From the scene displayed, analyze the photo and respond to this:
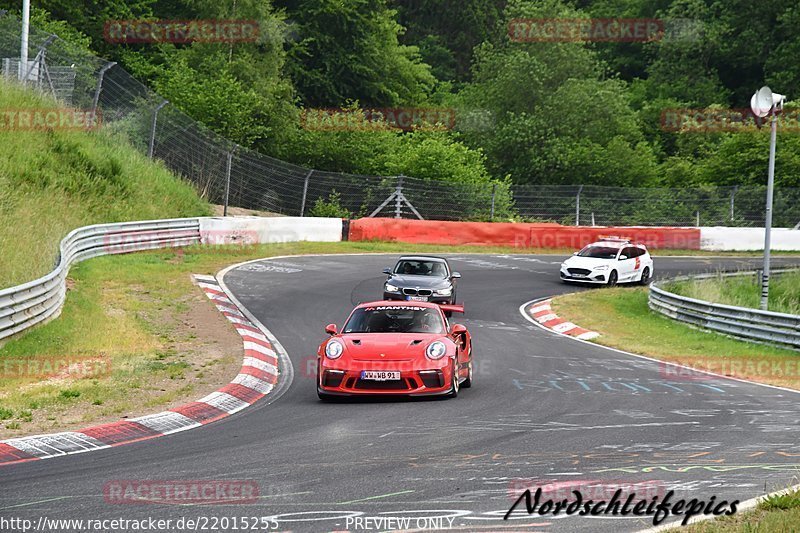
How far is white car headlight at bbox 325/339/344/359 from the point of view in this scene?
42.7 feet

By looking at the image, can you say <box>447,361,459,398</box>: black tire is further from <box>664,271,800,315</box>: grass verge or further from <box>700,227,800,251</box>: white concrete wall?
<box>700,227,800,251</box>: white concrete wall

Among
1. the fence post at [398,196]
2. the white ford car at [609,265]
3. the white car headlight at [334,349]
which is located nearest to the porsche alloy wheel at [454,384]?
the white car headlight at [334,349]

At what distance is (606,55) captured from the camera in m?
81.8

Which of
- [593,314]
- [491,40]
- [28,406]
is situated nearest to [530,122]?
[491,40]

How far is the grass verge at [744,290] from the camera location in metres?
25.5

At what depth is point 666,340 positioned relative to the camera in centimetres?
2116

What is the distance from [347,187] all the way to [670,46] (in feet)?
142

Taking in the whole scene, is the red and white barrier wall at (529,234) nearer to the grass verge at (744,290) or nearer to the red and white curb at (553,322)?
the grass verge at (744,290)

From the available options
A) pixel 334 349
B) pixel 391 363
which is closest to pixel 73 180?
pixel 334 349

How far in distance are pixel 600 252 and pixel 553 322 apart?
7515 millimetres

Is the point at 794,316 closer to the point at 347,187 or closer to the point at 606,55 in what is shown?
the point at 347,187

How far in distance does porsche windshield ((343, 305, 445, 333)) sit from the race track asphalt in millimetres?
1029

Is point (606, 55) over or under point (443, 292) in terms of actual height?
over

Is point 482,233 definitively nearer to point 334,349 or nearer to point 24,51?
point 24,51
